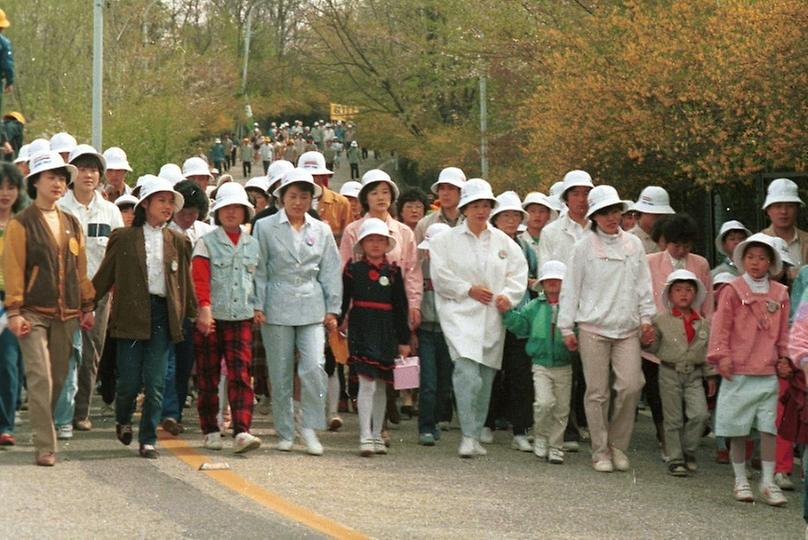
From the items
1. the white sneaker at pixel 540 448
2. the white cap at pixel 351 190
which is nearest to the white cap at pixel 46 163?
the white sneaker at pixel 540 448

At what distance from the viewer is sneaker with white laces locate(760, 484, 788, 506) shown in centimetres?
1134

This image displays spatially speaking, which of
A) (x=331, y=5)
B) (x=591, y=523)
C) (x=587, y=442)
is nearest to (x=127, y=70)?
(x=331, y=5)

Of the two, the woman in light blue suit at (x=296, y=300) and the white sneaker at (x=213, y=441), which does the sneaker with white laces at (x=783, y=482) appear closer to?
the woman in light blue suit at (x=296, y=300)

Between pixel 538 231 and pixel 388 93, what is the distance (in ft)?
113

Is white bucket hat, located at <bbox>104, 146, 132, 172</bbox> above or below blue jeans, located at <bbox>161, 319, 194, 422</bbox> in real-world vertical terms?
above

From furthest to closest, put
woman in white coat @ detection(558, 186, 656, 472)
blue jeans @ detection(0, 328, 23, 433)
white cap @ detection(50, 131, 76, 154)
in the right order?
white cap @ detection(50, 131, 76, 154)
woman in white coat @ detection(558, 186, 656, 472)
blue jeans @ detection(0, 328, 23, 433)

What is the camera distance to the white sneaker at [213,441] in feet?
42.3

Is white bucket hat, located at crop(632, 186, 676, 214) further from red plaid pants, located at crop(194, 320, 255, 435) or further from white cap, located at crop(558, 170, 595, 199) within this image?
red plaid pants, located at crop(194, 320, 255, 435)

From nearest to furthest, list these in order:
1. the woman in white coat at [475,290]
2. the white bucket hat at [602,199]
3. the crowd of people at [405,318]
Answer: the crowd of people at [405,318] < the white bucket hat at [602,199] < the woman in white coat at [475,290]

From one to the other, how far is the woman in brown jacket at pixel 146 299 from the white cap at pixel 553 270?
273cm

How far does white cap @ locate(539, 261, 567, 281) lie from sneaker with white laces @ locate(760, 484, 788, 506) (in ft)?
8.67

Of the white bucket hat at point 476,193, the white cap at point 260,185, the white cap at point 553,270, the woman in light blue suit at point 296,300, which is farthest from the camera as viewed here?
the white cap at point 260,185

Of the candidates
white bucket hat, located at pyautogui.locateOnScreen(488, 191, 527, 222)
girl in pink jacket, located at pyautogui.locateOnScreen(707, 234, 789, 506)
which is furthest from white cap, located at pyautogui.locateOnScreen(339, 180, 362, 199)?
girl in pink jacket, located at pyautogui.locateOnScreen(707, 234, 789, 506)

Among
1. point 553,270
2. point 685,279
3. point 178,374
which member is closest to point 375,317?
point 553,270
